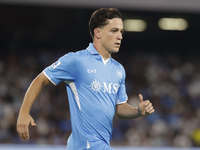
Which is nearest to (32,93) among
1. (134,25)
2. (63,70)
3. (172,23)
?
(63,70)

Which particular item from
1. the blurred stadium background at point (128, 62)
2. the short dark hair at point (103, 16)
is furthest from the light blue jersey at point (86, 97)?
the blurred stadium background at point (128, 62)

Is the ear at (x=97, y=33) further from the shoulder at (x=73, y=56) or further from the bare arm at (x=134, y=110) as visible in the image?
the bare arm at (x=134, y=110)

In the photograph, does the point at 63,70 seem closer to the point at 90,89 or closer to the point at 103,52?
the point at 90,89

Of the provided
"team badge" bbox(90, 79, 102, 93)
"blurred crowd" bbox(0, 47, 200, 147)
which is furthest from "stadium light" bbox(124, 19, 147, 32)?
"team badge" bbox(90, 79, 102, 93)

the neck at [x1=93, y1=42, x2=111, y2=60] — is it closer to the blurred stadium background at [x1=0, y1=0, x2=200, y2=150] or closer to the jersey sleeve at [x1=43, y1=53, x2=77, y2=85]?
the jersey sleeve at [x1=43, y1=53, x2=77, y2=85]

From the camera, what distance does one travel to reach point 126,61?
1562 cm

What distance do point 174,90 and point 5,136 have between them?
20.8 ft

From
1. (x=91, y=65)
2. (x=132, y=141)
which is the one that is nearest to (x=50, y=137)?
(x=132, y=141)

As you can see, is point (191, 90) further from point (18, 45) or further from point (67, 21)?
point (18, 45)

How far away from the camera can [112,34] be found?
404 centimetres

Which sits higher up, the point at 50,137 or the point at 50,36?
the point at 50,36

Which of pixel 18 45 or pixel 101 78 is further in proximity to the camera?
pixel 18 45

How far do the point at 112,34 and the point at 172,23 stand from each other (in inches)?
499

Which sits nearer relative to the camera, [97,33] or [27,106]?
[27,106]
